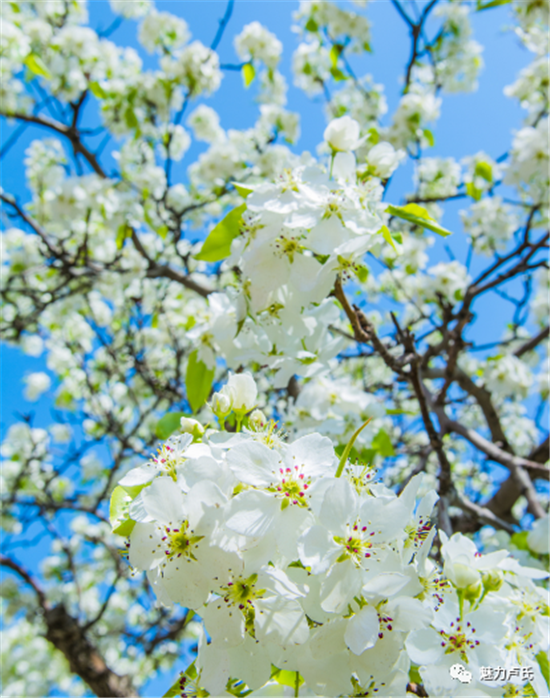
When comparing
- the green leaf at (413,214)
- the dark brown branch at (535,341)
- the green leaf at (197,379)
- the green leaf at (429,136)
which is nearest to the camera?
the green leaf at (413,214)

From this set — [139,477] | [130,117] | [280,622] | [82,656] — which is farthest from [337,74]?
[82,656]

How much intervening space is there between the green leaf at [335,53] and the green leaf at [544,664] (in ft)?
14.2

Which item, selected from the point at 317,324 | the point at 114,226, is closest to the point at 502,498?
the point at 317,324

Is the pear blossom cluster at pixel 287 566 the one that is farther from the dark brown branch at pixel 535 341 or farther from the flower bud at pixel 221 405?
the dark brown branch at pixel 535 341

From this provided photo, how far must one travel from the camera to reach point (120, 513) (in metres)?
0.94

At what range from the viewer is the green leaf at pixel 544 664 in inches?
43.4

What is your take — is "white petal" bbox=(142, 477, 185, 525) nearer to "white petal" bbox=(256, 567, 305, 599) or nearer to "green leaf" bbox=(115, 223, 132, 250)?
"white petal" bbox=(256, 567, 305, 599)

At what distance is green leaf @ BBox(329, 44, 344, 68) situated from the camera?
13.3 feet

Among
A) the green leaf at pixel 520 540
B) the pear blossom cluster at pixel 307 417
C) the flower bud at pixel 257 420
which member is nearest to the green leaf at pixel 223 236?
the pear blossom cluster at pixel 307 417

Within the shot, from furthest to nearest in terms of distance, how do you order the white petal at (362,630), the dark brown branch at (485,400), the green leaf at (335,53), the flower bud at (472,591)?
the green leaf at (335,53), the dark brown branch at (485,400), the flower bud at (472,591), the white petal at (362,630)

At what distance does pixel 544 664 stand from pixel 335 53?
449cm

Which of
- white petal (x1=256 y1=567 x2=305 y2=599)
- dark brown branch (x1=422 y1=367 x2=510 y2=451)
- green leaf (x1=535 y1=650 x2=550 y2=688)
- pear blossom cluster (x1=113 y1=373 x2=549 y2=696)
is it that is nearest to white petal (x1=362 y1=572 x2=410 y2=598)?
pear blossom cluster (x1=113 y1=373 x2=549 y2=696)

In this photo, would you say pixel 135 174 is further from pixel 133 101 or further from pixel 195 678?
pixel 195 678

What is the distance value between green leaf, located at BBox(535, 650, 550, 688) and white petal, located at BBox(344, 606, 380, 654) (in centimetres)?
63
